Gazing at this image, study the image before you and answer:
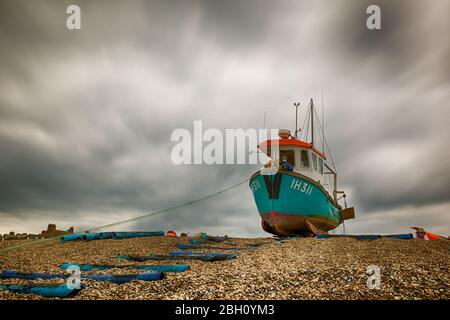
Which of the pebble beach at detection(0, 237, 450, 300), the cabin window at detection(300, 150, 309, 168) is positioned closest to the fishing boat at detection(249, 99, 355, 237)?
the cabin window at detection(300, 150, 309, 168)

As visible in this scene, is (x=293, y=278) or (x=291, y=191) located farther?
(x=291, y=191)

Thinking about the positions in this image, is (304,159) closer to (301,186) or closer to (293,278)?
(301,186)

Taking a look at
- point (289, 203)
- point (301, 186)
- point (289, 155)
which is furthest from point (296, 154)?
point (289, 203)

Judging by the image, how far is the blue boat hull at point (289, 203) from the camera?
1823 cm

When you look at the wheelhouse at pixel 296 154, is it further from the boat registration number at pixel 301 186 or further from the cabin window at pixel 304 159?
the boat registration number at pixel 301 186

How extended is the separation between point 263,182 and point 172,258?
9.65 meters

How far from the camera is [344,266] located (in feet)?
24.7

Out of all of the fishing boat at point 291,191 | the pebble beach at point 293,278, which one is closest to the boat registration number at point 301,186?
the fishing boat at point 291,191

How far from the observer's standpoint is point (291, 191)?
18.2m

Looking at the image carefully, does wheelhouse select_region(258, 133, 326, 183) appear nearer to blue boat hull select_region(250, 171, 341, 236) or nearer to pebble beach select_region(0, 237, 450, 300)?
blue boat hull select_region(250, 171, 341, 236)

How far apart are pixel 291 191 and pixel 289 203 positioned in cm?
80

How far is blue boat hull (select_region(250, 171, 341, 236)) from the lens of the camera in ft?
59.8
